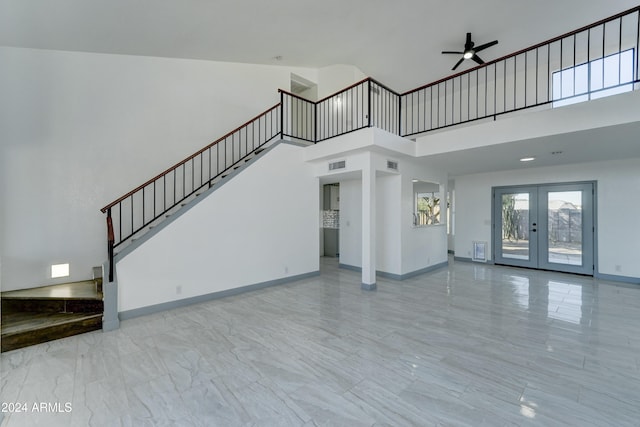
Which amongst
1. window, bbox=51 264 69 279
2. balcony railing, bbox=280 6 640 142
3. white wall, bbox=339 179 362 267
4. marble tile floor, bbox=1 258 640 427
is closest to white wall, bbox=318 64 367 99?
balcony railing, bbox=280 6 640 142

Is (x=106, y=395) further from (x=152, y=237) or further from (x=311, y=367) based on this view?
(x=152, y=237)

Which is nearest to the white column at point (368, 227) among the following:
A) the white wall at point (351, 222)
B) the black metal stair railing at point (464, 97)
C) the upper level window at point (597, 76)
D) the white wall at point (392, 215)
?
the white wall at point (392, 215)

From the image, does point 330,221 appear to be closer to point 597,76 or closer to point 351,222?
point 351,222

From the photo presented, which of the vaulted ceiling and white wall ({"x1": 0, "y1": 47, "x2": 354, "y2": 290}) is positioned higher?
the vaulted ceiling

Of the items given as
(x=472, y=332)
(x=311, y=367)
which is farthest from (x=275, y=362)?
(x=472, y=332)

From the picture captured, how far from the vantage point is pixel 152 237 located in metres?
4.05

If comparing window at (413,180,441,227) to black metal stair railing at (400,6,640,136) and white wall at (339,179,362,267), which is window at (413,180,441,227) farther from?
black metal stair railing at (400,6,640,136)

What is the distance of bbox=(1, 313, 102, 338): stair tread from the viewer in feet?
10.1

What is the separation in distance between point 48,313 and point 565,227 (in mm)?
10116

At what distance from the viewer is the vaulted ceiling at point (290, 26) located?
12.5 ft

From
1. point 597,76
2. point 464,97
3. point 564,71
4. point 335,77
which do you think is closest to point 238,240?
point 335,77

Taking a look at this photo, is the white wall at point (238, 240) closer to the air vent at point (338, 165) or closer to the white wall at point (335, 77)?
the air vent at point (338, 165)

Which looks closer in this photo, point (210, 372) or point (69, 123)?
point (210, 372)

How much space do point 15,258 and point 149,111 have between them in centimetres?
316
